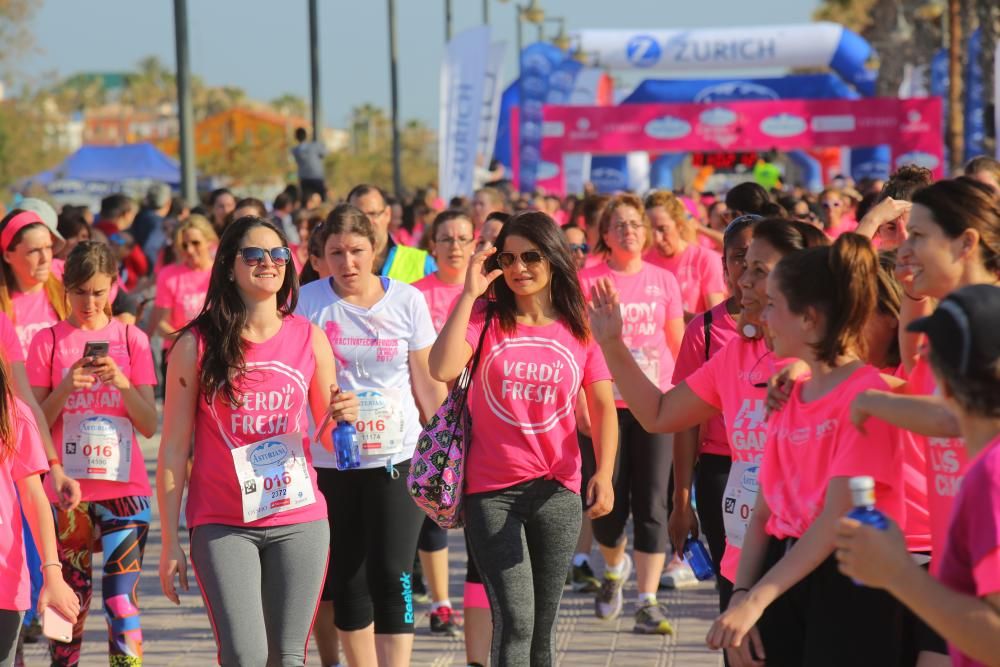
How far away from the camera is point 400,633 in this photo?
6.27 metres

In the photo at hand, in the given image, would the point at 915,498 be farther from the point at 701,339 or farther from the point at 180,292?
the point at 180,292

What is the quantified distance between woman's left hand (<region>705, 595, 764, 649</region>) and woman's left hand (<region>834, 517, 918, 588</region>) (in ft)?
2.64

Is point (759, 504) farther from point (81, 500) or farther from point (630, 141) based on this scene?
point (630, 141)

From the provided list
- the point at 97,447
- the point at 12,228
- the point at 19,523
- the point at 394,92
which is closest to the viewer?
the point at 19,523

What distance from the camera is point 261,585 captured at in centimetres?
521

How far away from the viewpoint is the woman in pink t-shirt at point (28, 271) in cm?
732

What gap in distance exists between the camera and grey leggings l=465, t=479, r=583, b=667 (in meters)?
5.45

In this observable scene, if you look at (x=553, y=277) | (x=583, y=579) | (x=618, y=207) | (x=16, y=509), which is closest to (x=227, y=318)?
(x=16, y=509)

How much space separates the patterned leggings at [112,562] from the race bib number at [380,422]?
3.31 ft

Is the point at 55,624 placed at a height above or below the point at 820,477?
below

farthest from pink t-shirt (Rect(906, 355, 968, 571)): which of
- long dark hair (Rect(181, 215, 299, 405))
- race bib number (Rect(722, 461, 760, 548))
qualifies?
long dark hair (Rect(181, 215, 299, 405))

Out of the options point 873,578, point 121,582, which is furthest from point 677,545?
point 873,578

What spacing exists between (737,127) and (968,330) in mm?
33952

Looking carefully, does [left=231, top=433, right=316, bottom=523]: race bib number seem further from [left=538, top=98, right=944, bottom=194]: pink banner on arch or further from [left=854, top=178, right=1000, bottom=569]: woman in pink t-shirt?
[left=538, top=98, right=944, bottom=194]: pink banner on arch
